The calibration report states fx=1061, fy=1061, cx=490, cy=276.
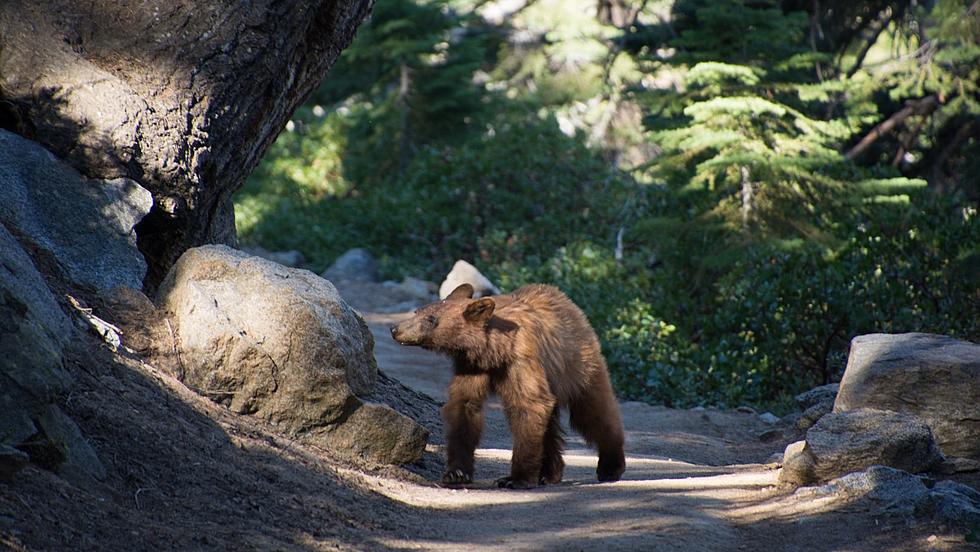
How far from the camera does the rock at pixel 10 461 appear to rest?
4.26 metres

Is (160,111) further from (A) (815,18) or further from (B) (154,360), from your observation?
(A) (815,18)

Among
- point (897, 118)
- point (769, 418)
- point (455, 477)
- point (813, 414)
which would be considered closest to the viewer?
point (455, 477)

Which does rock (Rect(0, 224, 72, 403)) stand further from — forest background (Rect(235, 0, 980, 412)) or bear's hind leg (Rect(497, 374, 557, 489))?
forest background (Rect(235, 0, 980, 412))

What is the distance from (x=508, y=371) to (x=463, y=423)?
474mm

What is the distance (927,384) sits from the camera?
7.84 m

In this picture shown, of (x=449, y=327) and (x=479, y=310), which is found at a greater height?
(x=479, y=310)

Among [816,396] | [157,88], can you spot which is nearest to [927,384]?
[816,396]

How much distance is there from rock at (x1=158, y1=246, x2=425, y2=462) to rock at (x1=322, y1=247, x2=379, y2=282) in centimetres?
1319

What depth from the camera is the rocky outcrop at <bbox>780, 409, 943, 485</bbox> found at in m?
6.46

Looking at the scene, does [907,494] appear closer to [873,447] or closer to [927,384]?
[873,447]

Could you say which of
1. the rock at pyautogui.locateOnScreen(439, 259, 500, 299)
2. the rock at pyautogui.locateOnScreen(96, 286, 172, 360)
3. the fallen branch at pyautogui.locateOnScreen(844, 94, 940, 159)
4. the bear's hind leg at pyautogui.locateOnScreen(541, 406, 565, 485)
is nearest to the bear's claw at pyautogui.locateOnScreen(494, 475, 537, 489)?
the bear's hind leg at pyautogui.locateOnScreen(541, 406, 565, 485)

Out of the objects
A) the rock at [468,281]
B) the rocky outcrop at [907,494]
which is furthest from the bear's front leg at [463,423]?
the rock at [468,281]

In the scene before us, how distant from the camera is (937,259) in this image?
13625mm

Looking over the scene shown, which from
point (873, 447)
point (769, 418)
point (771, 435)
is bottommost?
point (769, 418)
